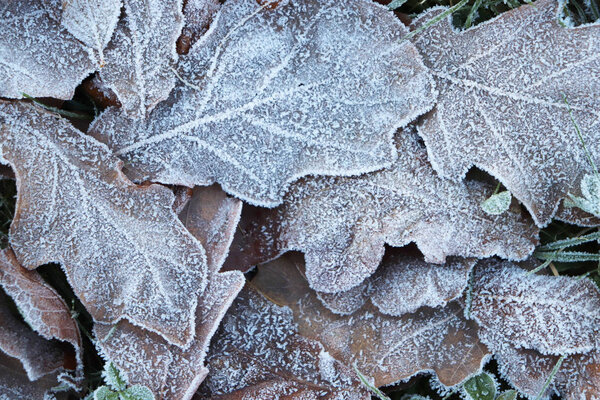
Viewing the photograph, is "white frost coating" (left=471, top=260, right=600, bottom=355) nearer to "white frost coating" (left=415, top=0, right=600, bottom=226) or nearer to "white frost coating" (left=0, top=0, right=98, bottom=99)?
"white frost coating" (left=415, top=0, right=600, bottom=226)

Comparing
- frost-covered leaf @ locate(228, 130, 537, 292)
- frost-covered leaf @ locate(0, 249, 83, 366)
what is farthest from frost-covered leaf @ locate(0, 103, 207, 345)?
frost-covered leaf @ locate(228, 130, 537, 292)

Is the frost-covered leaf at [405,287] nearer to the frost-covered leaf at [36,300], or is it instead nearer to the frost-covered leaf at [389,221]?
the frost-covered leaf at [389,221]

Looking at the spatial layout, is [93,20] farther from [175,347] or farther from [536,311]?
[536,311]

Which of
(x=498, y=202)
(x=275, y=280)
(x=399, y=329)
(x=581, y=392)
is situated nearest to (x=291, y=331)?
(x=275, y=280)

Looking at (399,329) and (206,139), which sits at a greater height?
(206,139)

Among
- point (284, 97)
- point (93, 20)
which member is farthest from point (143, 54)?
point (284, 97)

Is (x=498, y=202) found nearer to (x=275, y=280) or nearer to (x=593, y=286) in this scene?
(x=593, y=286)

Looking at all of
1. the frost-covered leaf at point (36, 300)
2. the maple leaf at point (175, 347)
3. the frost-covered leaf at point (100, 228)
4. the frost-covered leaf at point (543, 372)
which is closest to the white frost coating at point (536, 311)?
the frost-covered leaf at point (543, 372)
